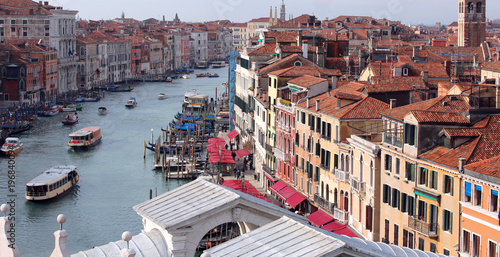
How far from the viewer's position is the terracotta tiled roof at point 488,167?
833 centimetres

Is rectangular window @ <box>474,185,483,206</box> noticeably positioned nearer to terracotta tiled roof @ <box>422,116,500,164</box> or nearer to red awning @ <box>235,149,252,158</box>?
terracotta tiled roof @ <box>422,116,500,164</box>

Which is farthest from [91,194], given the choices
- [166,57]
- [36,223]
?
[166,57]

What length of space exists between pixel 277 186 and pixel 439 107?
5532mm

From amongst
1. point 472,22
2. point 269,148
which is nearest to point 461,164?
point 269,148

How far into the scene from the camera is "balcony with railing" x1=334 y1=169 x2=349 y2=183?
1228cm

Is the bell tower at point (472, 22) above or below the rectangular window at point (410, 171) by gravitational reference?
above

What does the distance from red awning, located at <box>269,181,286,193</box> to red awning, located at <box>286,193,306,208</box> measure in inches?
35.2

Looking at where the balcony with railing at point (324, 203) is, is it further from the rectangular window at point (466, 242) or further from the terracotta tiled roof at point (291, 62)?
the terracotta tiled roof at point (291, 62)

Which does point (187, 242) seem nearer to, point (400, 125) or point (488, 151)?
point (488, 151)

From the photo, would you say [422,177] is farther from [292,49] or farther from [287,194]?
[292,49]

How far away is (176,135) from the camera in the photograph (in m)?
25.7

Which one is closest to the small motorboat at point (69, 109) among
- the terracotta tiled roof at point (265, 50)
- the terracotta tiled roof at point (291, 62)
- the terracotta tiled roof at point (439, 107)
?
the terracotta tiled roof at point (265, 50)

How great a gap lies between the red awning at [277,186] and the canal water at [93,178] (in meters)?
2.38

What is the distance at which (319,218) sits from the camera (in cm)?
1270
